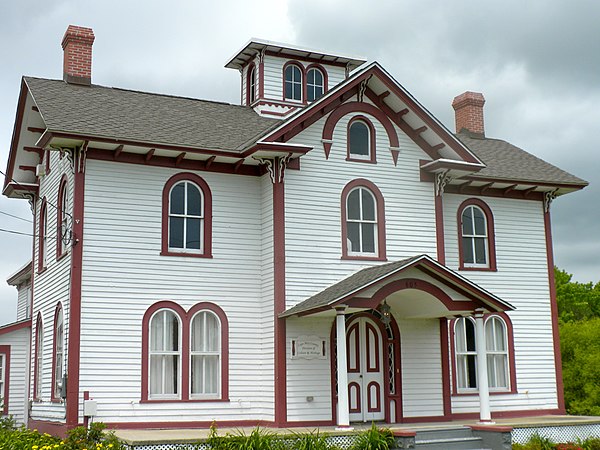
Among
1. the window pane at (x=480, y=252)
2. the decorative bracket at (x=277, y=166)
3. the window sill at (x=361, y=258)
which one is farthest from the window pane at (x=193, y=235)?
the window pane at (x=480, y=252)

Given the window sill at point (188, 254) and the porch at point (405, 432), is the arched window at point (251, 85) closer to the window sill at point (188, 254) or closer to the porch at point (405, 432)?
the window sill at point (188, 254)

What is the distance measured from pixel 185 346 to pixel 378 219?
572 cm

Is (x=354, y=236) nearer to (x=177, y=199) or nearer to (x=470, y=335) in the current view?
(x=177, y=199)

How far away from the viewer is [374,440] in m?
16.7

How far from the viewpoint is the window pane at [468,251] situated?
23203 mm

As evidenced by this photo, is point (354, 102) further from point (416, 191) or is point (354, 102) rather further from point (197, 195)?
point (197, 195)

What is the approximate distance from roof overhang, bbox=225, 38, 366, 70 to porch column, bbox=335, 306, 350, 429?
10.0m

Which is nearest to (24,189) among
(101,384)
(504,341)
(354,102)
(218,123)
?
(218,123)

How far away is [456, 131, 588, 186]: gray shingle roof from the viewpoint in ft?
76.3

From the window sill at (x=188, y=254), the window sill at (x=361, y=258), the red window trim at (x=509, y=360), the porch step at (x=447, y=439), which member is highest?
the window sill at (x=188, y=254)

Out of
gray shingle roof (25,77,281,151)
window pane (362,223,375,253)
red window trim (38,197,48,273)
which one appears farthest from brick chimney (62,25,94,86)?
window pane (362,223,375,253)

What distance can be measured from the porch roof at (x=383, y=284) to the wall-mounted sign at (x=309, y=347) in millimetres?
848

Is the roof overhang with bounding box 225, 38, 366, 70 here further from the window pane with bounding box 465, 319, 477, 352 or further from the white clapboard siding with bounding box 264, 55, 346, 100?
the window pane with bounding box 465, 319, 477, 352

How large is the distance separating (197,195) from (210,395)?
4779 mm
